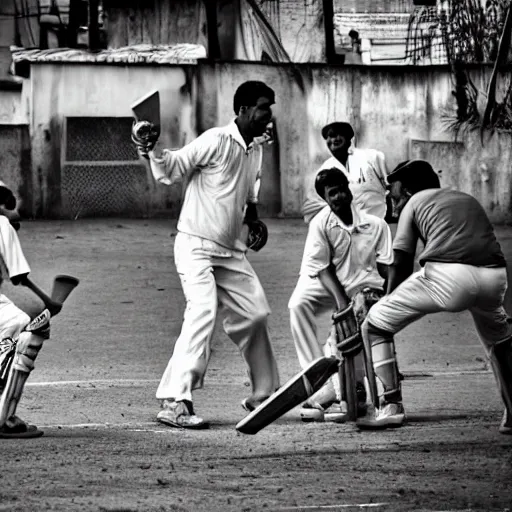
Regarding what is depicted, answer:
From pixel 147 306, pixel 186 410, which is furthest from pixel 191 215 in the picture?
pixel 147 306

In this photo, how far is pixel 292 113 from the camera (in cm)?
2161

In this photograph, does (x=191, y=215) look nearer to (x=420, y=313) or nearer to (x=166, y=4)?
(x=420, y=313)

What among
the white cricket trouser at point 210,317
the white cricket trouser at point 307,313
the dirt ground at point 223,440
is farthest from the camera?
the white cricket trouser at point 307,313

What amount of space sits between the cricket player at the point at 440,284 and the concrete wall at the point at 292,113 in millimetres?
12866

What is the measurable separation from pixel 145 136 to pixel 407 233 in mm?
1647

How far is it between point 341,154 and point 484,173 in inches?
425

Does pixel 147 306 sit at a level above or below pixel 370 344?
below

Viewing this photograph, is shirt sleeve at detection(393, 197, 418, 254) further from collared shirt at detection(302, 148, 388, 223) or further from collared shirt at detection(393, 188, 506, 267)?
collared shirt at detection(302, 148, 388, 223)

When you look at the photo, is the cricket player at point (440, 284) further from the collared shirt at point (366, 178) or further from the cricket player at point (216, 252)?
the collared shirt at point (366, 178)

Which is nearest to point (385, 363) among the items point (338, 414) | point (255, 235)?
point (338, 414)

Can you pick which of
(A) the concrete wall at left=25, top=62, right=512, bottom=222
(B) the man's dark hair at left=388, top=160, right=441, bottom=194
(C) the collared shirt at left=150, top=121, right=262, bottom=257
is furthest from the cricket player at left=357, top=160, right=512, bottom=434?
(A) the concrete wall at left=25, top=62, right=512, bottom=222

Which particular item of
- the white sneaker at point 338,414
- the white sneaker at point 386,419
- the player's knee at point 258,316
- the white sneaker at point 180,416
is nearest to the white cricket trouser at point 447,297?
the white sneaker at point 386,419

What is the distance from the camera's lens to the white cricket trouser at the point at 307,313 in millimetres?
9391

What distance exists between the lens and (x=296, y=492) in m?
6.64
